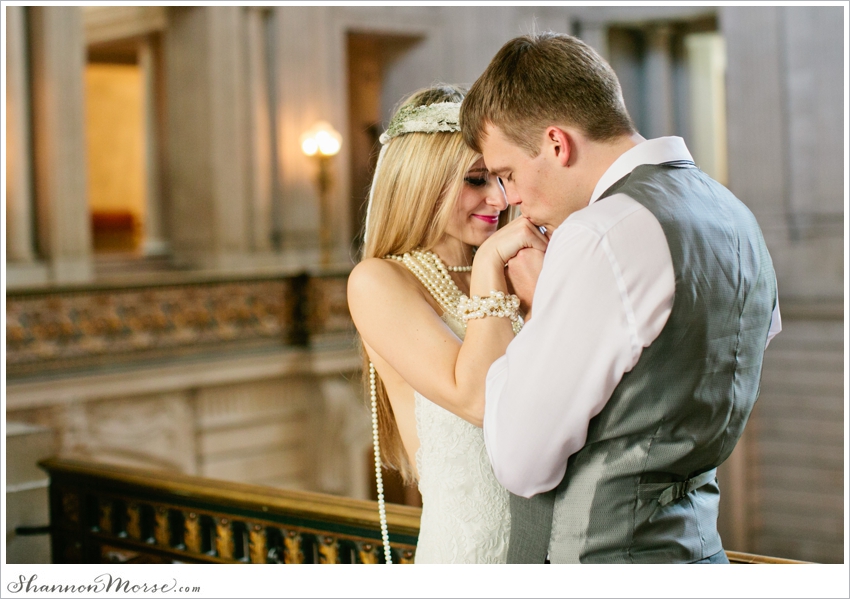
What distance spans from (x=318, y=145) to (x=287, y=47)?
1405 millimetres

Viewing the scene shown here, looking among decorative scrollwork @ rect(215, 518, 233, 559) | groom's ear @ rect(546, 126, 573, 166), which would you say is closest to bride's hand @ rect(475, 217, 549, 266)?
groom's ear @ rect(546, 126, 573, 166)

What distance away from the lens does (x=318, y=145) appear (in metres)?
9.98

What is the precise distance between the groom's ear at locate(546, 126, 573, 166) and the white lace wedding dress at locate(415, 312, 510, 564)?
60 cm

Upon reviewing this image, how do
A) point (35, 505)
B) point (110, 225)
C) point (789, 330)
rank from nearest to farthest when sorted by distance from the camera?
point (35, 505), point (789, 330), point (110, 225)

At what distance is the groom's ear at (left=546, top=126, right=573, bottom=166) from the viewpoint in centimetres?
150

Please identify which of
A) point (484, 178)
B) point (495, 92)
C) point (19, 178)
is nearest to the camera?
point (495, 92)

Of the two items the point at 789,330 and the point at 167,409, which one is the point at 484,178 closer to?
the point at 167,409

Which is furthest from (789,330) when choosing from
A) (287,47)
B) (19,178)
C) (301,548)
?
(301,548)

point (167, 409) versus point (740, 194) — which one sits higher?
point (740, 194)

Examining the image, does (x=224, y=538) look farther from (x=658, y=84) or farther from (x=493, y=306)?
(x=658, y=84)

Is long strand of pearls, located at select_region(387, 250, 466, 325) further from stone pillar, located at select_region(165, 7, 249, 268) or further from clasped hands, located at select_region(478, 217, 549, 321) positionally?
stone pillar, located at select_region(165, 7, 249, 268)

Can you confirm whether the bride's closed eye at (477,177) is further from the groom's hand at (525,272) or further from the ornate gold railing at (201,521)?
the ornate gold railing at (201,521)

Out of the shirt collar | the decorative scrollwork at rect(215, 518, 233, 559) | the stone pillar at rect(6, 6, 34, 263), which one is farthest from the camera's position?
the stone pillar at rect(6, 6, 34, 263)

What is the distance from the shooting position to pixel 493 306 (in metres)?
1.70
